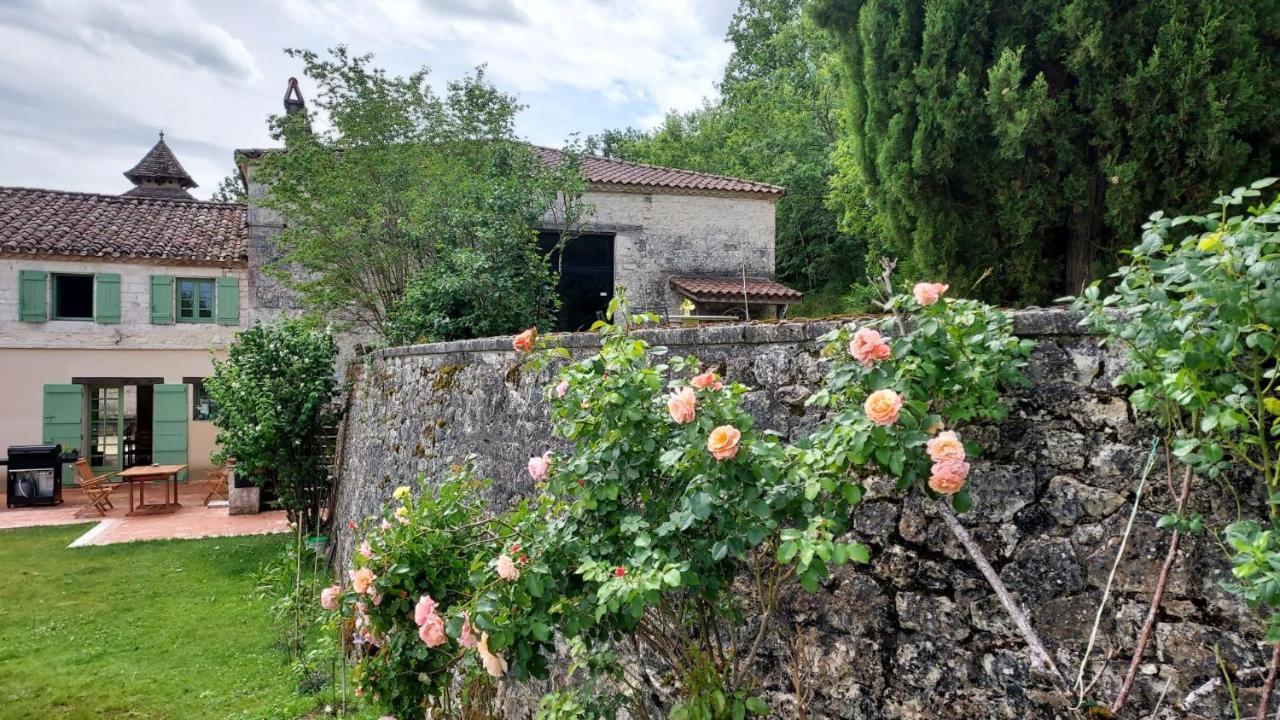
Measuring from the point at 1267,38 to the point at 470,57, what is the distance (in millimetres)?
9429

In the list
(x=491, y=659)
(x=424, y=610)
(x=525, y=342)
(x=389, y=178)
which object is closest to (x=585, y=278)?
(x=389, y=178)

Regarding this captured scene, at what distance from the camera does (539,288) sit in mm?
8461

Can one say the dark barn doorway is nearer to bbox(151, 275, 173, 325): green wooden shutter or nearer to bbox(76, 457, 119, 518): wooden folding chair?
bbox(76, 457, 119, 518): wooden folding chair

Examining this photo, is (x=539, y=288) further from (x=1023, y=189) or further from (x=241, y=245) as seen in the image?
(x=241, y=245)

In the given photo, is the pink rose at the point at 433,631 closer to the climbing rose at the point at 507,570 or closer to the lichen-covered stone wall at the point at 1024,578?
the climbing rose at the point at 507,570

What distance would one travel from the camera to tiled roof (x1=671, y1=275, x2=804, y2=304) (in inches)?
496

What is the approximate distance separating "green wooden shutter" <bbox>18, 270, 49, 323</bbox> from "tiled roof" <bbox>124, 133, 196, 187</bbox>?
13.1 metres

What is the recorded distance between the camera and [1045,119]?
627 centimetres

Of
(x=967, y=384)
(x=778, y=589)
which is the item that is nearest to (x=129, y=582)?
(x=778, y=589)

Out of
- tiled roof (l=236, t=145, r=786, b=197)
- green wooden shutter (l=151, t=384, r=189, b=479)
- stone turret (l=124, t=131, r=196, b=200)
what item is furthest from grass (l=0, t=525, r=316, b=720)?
stone turret (l=124, t=131, r=196, b=200)

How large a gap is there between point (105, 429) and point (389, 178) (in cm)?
1156

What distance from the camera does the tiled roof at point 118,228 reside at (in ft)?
48.1

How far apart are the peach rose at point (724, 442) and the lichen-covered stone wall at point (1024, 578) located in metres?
0.66

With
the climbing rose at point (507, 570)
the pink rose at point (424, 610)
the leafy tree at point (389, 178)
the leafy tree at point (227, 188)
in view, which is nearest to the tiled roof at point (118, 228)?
the leafy tree at point (389, 178)
